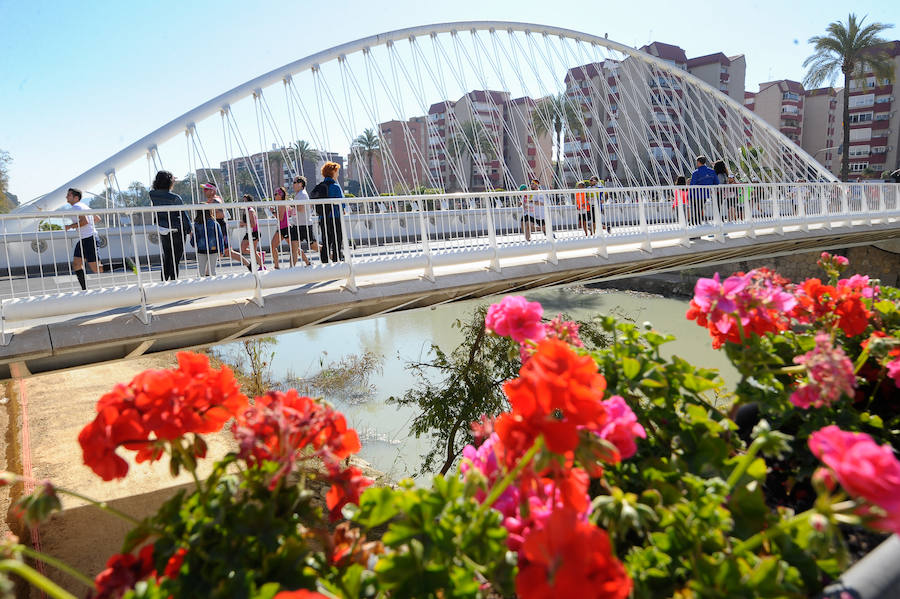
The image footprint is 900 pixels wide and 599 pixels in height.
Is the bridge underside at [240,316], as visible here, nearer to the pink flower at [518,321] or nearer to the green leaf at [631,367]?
the pink flower at [518,321]

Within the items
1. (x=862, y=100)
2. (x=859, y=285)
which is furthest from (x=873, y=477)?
(x=862, y=100)

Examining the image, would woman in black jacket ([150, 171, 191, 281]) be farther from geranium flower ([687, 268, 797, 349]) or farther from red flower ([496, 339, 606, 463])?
red flower ([496, 339, 606, 463])

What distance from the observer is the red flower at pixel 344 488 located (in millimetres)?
1287

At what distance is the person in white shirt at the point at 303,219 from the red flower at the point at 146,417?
5539mm

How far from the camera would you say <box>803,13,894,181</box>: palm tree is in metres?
36.2

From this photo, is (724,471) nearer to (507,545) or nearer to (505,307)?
(507,545)

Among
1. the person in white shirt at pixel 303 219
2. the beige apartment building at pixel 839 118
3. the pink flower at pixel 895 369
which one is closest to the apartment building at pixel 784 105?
the beige apartment building at pixel 839 118

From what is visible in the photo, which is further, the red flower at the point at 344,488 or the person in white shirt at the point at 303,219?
the person in white shirt at the point at 303,219

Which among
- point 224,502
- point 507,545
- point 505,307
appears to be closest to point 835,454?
point 507,545

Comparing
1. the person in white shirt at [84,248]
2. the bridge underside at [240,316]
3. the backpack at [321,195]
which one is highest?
the backpack at [321,195]

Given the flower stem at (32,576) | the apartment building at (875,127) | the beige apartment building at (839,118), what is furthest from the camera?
the beige apartment building at (839,118)

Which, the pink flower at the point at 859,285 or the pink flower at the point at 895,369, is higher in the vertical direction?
the pink flower at the point at 859,285

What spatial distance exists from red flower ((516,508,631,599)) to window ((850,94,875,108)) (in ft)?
238

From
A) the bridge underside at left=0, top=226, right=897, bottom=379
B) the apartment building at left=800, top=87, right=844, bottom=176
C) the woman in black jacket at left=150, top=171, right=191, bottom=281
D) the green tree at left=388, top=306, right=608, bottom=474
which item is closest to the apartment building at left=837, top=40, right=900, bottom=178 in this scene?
the apartment building at left=800, top=87, right=844, bottom=176
